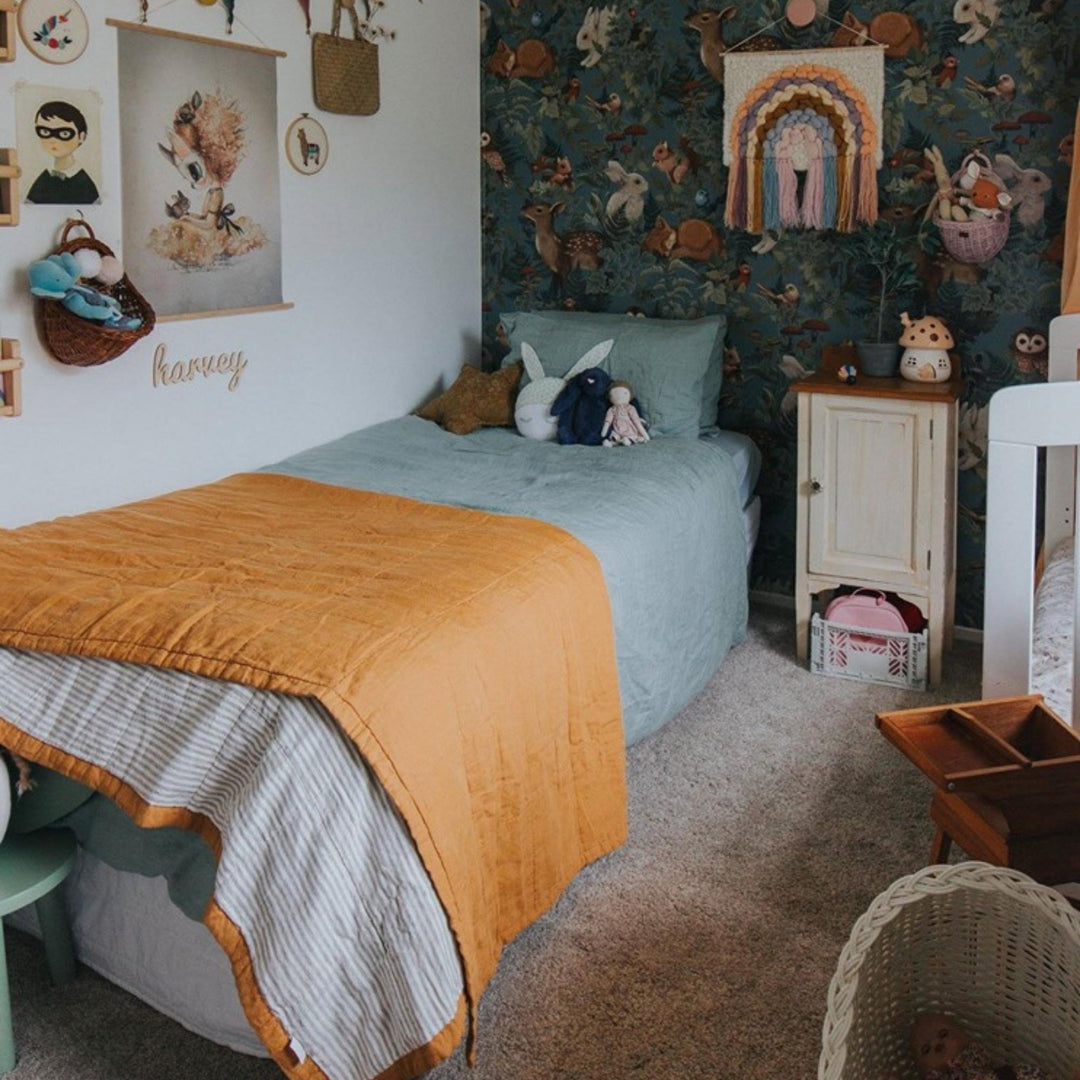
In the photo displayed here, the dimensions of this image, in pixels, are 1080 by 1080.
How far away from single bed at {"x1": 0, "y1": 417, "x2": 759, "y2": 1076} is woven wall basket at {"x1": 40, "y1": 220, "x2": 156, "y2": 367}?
64 cm

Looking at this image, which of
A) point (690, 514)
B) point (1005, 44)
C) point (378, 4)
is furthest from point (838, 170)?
point (378, 4)

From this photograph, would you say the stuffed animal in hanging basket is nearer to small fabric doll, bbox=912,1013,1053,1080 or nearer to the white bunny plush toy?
the white bunny plush toy

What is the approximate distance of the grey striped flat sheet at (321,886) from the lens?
6.22ft

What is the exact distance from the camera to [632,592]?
2.99 metres

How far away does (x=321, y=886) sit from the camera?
1.90m

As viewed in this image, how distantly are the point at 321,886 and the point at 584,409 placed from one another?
2.13 metres

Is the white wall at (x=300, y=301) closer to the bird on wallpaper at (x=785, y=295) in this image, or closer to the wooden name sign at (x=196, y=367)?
the wooden name sign at (x=196, y=367)

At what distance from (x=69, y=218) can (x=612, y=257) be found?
1817 millimetres

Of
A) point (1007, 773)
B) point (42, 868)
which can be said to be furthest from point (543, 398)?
point (1007, 773)

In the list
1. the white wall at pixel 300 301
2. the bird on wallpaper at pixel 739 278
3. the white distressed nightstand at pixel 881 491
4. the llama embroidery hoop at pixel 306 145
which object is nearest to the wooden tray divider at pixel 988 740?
the white distressed nightstand at pixel 881 491

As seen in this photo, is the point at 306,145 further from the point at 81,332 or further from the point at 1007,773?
the point at 1007,773

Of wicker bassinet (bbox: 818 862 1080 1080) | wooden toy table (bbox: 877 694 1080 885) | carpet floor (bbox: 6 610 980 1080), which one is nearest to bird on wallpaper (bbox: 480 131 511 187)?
carpet floor (bbox: 6 610 980 1080)

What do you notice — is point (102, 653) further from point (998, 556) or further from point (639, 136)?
point (639, 136)

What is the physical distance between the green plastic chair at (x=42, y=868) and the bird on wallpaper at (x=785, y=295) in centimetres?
258
